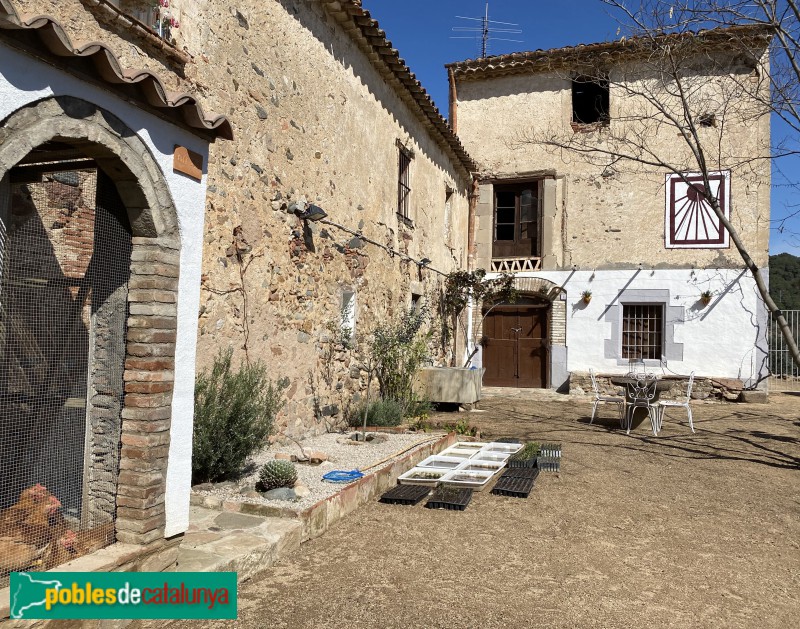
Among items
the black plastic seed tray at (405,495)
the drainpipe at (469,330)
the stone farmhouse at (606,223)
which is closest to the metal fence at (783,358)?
the stone farmhouse at (606,223)

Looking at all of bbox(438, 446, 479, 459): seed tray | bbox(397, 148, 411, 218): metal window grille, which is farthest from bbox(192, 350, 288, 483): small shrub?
bbox(397, 148, 411, 218): metal window grille

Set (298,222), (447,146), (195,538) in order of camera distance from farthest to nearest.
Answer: (447,146) → (298,222) → (195,538)

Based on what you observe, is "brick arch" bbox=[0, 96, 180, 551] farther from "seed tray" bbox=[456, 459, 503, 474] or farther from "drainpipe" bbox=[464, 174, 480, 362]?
"drainpipe" bbox=[464, 174, 480, 362]

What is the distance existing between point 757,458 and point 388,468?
13.9 ft

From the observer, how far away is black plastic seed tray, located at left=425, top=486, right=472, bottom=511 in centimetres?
465

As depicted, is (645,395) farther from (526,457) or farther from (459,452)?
(459,452)

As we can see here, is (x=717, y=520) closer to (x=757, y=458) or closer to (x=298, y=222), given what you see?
(x=757, y=458)

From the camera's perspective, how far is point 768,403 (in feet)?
38.5

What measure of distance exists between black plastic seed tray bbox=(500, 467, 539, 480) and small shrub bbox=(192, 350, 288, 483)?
2233 mm

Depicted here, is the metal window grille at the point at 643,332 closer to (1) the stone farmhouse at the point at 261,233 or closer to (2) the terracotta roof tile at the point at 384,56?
(1) the stone farmhouse at the point at 261,233

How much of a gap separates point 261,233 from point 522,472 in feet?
10.7

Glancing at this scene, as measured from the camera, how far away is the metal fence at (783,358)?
13.8 meters

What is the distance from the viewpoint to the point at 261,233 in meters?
5.69

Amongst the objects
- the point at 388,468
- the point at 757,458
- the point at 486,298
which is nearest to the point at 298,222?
the point at 388,468
